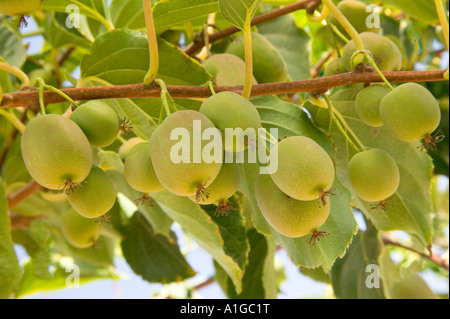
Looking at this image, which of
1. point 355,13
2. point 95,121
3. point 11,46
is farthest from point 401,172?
point 11,46

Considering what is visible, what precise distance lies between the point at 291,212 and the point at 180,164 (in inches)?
8.4

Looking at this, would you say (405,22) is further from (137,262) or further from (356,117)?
(137,262)

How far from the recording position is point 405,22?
2.13 meters

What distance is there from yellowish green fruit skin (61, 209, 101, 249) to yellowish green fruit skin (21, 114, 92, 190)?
81 centimetres

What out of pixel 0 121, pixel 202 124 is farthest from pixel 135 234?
pixel 202 124

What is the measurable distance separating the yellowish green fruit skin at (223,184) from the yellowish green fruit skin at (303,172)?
0.08 m

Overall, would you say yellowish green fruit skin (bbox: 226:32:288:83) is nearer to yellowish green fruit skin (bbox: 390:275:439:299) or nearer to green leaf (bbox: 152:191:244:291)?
green leaf (bbox: 152:191:244:291)

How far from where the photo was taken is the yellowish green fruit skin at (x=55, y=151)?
88cm

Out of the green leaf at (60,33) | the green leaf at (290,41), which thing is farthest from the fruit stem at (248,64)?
the green leaf at (60,33)

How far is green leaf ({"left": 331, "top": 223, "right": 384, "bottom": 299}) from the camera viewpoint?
75.2 inches

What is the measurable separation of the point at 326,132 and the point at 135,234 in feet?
3.29

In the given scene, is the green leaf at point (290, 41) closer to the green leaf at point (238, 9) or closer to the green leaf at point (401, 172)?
the green leaf at point (401, 172)

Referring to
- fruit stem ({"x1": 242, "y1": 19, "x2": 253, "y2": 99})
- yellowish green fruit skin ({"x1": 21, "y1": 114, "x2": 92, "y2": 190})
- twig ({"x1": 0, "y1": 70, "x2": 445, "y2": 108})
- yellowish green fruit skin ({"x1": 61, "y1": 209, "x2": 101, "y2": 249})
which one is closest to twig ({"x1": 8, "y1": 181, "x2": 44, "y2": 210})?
yellowish green fruit skin ({"x1": 61, "y1": 209, "x2": 101, "y2": 249})

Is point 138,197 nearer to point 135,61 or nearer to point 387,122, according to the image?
point 135,61
